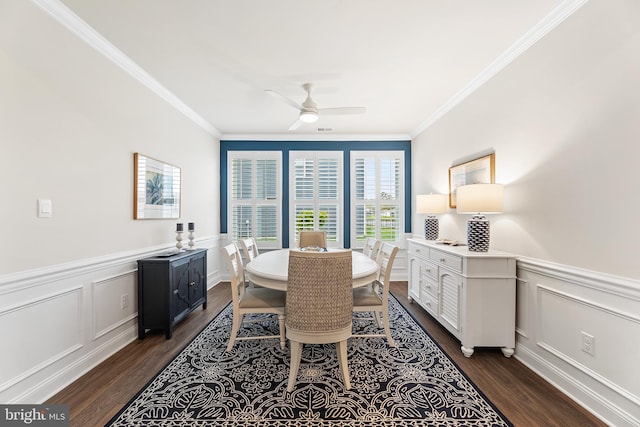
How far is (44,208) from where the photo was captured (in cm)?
184

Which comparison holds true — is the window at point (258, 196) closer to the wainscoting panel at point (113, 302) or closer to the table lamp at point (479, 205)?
the wainscoting panel at point (113, 302)

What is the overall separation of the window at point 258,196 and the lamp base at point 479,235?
337cm

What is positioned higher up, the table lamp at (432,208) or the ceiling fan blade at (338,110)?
the ceiling fan blade at (338,110)

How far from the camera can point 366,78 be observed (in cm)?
290

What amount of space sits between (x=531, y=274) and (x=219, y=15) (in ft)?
10.6

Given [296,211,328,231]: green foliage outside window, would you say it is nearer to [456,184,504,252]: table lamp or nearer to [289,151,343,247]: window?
[289,151,343,247]: window

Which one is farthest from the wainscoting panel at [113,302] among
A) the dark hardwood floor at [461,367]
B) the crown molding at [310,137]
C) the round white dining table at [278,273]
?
the crown molding at [310,137]

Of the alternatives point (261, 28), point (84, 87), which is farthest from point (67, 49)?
point (261, 28)

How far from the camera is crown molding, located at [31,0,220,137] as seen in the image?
1871mm

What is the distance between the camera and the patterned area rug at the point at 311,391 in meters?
1.67

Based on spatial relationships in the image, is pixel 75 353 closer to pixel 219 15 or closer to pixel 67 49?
pixel 67 49

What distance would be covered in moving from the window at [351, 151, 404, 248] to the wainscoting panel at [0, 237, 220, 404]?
3576 mm

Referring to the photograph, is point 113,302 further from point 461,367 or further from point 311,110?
point 461,367

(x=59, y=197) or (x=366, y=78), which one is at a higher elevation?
(x=366, y=78)
